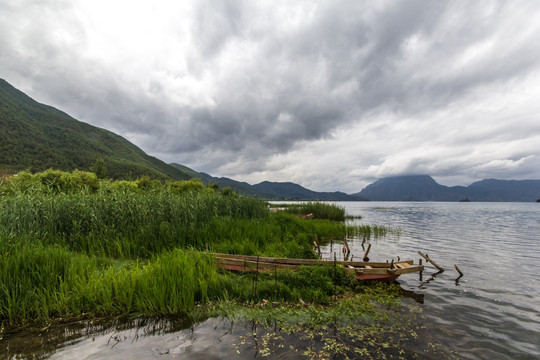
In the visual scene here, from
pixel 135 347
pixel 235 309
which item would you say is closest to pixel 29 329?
pixel 135 347

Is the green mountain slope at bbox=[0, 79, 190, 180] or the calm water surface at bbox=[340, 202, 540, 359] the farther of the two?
the green mountain slope at bbox=[0, 79, 190, 180]

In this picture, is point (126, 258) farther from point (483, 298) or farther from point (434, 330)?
point (483, 298)

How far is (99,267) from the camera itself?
8703 millimetres

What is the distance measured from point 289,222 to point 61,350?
16229 millimetres

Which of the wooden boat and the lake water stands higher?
the wooden boat

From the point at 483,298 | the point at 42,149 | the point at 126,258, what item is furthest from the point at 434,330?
the point at 42,149

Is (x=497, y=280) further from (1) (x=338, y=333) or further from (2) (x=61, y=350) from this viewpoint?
(2) (x=61, y=350)

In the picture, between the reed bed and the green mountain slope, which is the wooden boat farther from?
the green mountain slope

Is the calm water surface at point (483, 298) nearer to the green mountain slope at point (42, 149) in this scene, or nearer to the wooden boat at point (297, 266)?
the wooden boat at point (297, 266)

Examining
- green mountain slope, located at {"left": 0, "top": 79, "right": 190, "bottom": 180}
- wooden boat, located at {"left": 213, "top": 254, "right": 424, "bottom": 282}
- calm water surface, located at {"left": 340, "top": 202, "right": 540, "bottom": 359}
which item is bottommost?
calm water surface, located at {"left": 340, "top": 202, "right": 540, "bottom": 359}

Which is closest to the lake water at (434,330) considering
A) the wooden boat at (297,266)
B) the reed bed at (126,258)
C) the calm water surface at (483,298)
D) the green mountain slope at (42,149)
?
the calm water surface at (483,298)

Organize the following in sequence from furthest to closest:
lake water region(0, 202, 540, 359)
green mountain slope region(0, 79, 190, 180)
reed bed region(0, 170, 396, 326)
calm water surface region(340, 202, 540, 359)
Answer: green mountain slope region(0, 79, 190, 180), reed bed region(0, 170, 396, 326), calm water surface region(340, 202, 540, 359), lake water region(0, 202, 540, 359)

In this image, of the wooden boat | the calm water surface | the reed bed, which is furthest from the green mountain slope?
the calm water surface

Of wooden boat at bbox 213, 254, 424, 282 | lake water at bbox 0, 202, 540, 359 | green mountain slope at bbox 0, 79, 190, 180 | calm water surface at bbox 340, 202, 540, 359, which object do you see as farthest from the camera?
green mountain slope at bbox 0, 79, 190, 180
